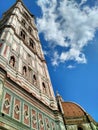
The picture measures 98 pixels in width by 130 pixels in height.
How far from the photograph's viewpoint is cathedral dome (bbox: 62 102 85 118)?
54.6 ft

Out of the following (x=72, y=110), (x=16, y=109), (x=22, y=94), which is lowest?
(x=16, y=109)

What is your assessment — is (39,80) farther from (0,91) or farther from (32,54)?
(0,91)

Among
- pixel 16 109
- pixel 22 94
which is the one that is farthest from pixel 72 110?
pixel 16 109

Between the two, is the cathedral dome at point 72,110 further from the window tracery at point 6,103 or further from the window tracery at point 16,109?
the window tracery at point 6,103

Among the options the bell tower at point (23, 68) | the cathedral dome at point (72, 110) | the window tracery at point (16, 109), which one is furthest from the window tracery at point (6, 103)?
the cathedral dome at point (72, 110)

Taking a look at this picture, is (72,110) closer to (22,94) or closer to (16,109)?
(22,94)

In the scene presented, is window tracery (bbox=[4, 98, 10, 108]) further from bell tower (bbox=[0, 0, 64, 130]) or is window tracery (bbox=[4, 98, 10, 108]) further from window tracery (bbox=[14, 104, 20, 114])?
window tracery (bbox=[14, 104, 20, 114])

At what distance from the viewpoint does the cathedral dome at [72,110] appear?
16.6m

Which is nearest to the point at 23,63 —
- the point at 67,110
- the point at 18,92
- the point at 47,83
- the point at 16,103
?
the point at 47,83

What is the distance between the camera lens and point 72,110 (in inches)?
719

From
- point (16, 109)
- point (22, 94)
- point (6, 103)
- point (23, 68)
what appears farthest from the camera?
point (23, 68)

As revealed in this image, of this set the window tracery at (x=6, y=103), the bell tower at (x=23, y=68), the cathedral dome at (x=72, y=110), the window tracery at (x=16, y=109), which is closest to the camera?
the window tracery at (x=6, y=103)

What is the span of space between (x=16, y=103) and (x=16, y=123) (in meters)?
1.13

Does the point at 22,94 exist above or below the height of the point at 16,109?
above
